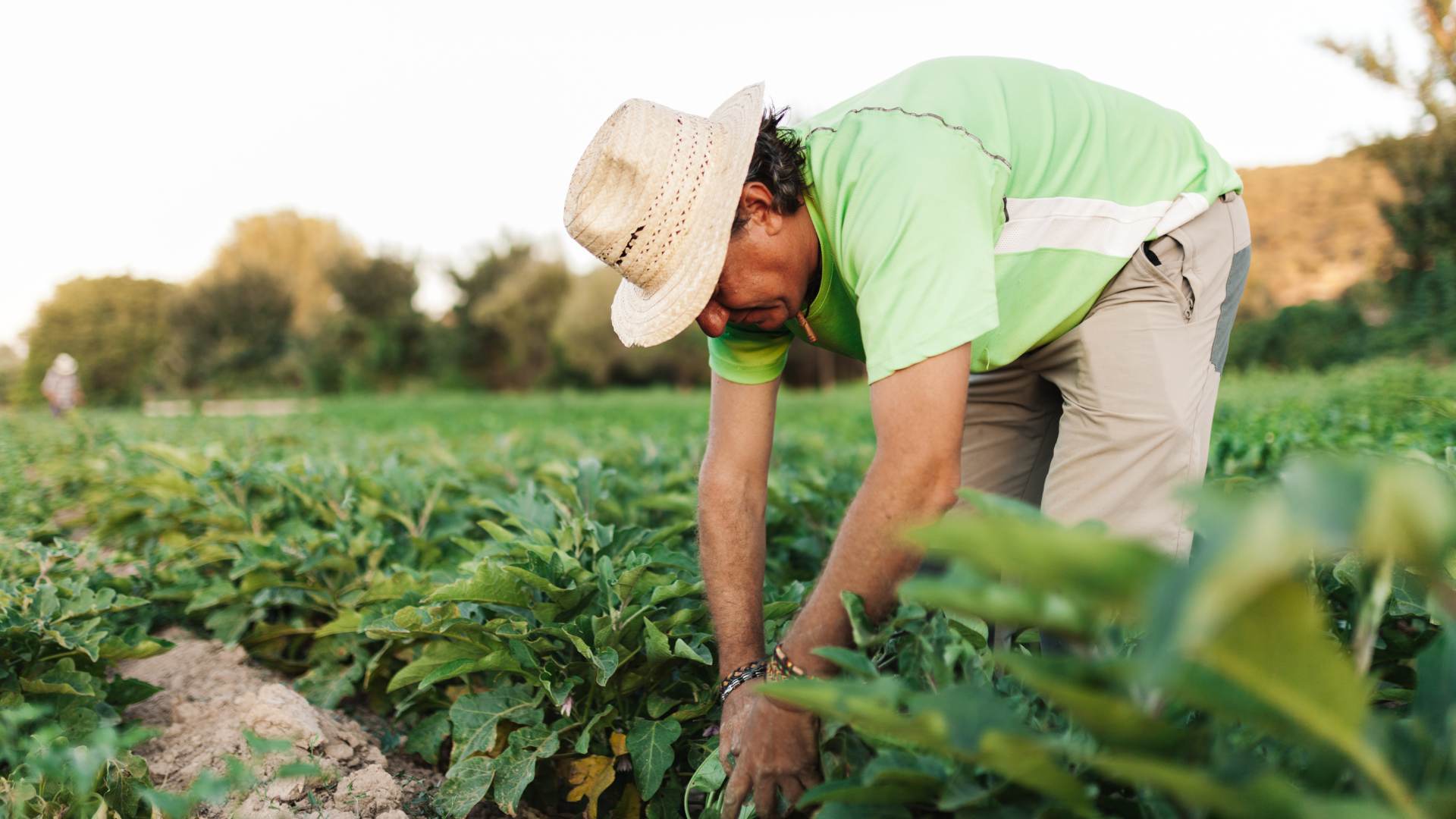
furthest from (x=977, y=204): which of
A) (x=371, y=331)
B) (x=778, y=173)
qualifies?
(x=371, y=331)

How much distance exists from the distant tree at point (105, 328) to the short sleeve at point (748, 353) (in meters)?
51.3

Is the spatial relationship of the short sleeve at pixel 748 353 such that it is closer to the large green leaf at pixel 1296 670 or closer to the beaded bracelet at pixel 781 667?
the beaded bracelet at pixel 781 667

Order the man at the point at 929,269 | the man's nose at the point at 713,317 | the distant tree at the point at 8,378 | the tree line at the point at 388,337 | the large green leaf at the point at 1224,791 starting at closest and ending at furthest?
1. the large green leaf at the point at 1224,791
2. the man at the point at 929,269
3. the man's nose at the point at 713,317
4. the tree line at the point at 388,337
5. the distant tree at the point at 8,378

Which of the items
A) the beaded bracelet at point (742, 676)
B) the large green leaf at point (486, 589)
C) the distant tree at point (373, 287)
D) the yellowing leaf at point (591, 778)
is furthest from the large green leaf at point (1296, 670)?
the distant tree at point (373, 287)

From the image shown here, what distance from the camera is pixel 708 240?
203cm

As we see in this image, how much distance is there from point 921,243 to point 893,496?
439mm

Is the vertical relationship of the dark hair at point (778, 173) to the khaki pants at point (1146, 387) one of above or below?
above

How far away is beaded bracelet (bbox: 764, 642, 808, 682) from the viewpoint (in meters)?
1.66

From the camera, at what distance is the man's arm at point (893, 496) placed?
1620 mm

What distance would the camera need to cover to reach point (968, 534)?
2.29 ft

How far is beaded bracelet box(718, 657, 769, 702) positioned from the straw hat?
705 millimetres

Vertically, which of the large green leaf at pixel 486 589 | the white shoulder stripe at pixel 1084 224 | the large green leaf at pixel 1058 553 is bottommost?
the large green leaf at pixel 486 589

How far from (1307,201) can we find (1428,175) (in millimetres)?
17068

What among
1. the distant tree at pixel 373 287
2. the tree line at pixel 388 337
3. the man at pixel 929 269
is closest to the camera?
the man at pixel 929 269
